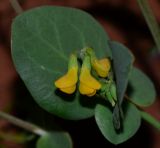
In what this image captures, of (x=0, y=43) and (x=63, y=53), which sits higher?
(x=63, y=53)

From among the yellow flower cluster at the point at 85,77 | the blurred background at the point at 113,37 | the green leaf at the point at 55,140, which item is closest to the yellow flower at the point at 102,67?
the yellow flower cluster at the point at 85,77

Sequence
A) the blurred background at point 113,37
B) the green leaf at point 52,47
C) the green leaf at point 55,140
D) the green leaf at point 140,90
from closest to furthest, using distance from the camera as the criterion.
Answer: the green leaf at point 52,47
the green leaf at point 140,90
the green leaf at point 55,140
the blurred background at point 113,37

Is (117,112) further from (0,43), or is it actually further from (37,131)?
(0,43)

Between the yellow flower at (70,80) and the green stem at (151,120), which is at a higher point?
the yellow flower at (70,80)

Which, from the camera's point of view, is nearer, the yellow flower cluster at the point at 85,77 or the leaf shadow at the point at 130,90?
the yellow flower cluster at the point at 85,77

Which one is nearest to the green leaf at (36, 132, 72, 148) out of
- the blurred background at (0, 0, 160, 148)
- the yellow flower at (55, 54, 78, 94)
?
the blurred background at (0, 0, 160, 148)

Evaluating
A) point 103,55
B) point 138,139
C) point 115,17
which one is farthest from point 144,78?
point 115,17

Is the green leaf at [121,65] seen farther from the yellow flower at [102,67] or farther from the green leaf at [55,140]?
the green leaf at [55,140]
